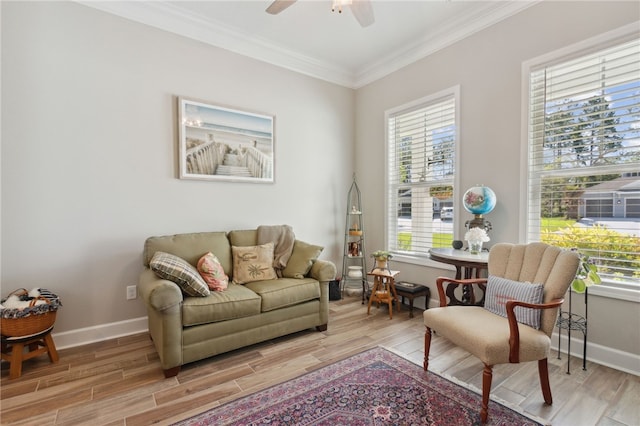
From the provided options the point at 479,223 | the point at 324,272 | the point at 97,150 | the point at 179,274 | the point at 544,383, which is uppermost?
the point at 97,150

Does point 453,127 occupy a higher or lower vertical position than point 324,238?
higher

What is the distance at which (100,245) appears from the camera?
279 cm

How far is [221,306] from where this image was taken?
237 cm

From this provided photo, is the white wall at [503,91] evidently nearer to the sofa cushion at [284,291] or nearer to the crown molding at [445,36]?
the crown molding at [445,36]

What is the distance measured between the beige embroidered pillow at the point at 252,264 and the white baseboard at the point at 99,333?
40.3 inches

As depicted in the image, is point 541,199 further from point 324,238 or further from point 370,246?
point 324,238

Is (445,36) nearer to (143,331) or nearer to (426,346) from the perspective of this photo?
(426,346)

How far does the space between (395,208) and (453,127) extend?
122cm

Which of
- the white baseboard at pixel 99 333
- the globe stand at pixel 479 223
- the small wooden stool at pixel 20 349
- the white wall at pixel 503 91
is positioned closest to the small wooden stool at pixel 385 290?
the white wall at pixel 503 91

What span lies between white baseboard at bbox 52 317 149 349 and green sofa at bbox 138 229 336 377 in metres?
0.49

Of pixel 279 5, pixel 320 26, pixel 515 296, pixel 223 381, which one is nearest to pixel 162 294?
pixel 223 381

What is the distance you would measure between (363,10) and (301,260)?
7.25ft

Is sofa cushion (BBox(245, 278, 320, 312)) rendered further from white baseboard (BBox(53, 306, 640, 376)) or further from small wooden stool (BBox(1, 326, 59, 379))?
small wooden stool (BBox(1, 326, 59, 379))

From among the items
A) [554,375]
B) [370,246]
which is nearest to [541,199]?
[554,375]
